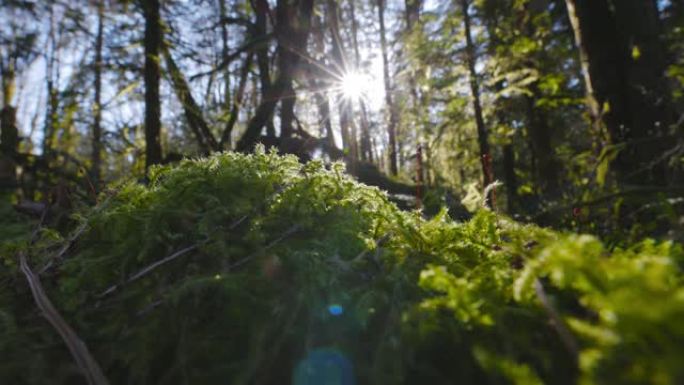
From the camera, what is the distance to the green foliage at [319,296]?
0.60 meters

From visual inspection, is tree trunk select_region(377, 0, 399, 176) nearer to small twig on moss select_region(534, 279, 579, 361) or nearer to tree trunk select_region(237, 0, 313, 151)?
tree trunk select_region(237, 0, 313, 151)

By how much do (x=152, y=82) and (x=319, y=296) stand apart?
4.90 m

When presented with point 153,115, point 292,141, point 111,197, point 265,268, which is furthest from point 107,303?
point 153,115

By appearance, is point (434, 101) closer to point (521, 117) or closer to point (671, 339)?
point (521, 117)

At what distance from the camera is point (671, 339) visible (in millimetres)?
519

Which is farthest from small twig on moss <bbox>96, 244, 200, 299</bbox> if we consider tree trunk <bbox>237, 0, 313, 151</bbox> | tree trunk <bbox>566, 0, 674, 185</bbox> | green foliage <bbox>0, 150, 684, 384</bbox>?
tree trunk <bbox>237, 0, 313, 151</bbox>

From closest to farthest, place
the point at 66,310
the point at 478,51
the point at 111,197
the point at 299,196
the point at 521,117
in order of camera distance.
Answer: the point at 66,310 < the point at 299,196 < the point at 111,197 < the point at 478,51 < the point at 521,117

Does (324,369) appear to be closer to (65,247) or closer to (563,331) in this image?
(563,331)

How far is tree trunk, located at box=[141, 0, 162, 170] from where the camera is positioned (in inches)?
198

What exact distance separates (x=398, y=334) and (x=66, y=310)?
0.69 metres

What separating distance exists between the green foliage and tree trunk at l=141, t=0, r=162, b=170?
4.00m

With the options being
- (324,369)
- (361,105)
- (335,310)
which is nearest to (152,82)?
(335,310)

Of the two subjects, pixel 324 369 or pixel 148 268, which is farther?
pixel 148 268

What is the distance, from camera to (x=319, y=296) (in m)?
0.91
